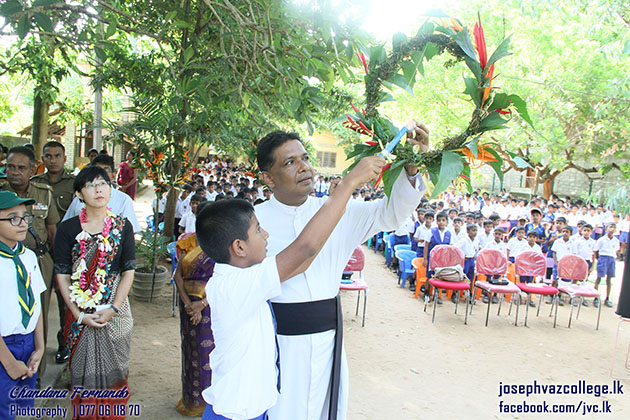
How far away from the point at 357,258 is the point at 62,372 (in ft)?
15.4

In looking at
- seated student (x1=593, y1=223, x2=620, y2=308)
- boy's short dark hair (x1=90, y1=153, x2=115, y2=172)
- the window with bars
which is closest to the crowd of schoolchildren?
seated student (x1=593, y1=223, x2=620, y2=308)

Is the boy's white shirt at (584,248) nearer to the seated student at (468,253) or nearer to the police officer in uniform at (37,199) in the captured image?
the seated student at (468,253)

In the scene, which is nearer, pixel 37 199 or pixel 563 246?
pixel 37 199

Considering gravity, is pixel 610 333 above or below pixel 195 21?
below

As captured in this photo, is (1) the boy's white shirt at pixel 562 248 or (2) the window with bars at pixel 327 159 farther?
(2) the window with bars at pixel 327 159

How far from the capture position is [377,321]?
7613 mm

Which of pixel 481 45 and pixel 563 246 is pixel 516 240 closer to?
pixel 563 246

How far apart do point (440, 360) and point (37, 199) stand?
4.96m

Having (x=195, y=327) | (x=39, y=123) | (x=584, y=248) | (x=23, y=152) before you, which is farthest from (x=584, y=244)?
(x=39, y=123)

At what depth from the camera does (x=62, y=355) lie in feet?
14.7

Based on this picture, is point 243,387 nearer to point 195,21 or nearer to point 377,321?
point 195,21

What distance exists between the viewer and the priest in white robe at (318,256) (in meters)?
2.19

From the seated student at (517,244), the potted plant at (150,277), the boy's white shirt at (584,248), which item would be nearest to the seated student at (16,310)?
the potted plant at (150,277)

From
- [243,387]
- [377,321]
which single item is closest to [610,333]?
[377,321]
